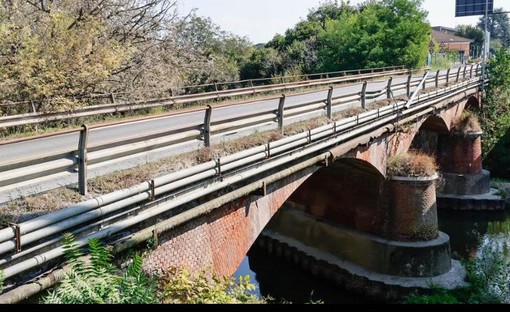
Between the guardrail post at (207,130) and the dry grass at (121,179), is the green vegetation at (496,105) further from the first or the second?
the guardrail post at (207,130)

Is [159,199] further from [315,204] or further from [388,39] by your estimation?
[388,39]

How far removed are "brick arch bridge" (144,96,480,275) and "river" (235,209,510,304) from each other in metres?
2.51

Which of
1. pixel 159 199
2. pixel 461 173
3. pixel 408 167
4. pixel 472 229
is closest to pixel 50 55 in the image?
pixel 159 199

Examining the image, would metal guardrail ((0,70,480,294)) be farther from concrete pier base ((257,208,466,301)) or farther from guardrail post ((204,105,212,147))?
concrete pier base ((257,208,466,301))

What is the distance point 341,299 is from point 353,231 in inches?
105

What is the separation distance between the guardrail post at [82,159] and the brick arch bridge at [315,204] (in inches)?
47.6

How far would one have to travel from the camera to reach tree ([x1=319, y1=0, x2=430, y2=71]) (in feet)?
148

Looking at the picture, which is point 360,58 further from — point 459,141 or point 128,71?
point 128,71

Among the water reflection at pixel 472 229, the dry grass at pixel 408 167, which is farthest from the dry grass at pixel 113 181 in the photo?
the water reflection at pixel 472 229

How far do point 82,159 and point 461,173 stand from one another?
27666 mm

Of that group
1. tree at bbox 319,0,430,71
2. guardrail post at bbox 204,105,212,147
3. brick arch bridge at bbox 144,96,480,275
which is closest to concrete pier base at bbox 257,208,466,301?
brick arch bridge at bbox 144,96,480,275

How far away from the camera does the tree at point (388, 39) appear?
4509cm

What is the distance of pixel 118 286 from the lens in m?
5.35

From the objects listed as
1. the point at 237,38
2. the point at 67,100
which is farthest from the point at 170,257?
the point at 237,38
